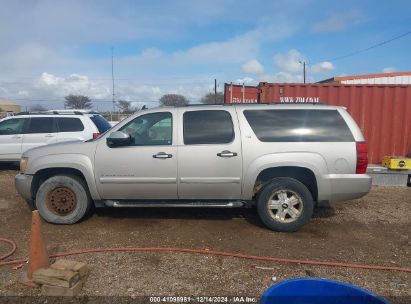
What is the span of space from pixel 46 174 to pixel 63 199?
0.49 meters

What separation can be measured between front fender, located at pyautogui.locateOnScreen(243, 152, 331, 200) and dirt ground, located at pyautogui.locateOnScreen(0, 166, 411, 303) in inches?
28.4

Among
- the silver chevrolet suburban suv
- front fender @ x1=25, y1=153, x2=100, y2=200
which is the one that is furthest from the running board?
front fender @ x1=25, y1=153, x2=100, y2=200

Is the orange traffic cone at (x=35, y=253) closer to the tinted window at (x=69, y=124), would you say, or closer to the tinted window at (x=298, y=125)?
the tinted window at (x=298, y=125)

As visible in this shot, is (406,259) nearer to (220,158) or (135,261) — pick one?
(220,158)

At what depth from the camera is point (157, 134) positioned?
5.38m

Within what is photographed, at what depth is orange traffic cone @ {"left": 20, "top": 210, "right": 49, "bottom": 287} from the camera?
3.73 meters

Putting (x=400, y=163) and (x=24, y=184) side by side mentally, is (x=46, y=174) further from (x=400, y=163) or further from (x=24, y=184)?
(x=400, y=163)

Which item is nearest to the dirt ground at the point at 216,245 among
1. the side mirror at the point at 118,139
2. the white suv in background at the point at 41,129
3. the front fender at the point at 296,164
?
the front fender at the point at 296,164

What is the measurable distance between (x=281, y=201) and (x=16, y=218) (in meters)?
4.14

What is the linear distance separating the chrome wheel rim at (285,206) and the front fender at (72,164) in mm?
2491

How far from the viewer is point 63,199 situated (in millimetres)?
5512

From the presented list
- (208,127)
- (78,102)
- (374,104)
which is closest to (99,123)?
(208,127)

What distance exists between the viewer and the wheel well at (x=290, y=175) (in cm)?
523

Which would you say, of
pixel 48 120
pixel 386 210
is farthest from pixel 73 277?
pixel 48 120
